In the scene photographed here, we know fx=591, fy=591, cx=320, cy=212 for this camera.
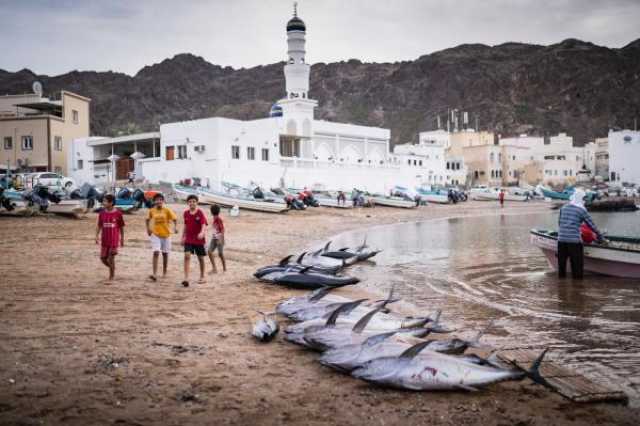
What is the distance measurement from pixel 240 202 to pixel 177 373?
103 feet

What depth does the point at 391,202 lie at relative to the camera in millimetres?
51750

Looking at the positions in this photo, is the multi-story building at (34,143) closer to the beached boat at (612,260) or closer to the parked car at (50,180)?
the parked car at (50,180)

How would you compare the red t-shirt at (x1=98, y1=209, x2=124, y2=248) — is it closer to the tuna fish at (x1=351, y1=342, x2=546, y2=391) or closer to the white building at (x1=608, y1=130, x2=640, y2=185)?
the tuna fish at (x1=351, y1=342, x2=546, y2=391)

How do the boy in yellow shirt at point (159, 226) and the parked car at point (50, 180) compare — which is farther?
the parked car at point (50, 180)

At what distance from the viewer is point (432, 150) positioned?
81375 mm

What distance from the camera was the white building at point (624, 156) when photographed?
92.4 metres

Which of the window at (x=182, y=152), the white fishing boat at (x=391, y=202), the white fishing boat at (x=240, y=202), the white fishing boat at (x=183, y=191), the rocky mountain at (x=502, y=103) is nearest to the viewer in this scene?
the white fishing boat at (x=240, y=202)

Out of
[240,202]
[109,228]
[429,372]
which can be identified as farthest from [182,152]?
[429,372]

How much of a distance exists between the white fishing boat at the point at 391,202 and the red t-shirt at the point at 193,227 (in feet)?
130

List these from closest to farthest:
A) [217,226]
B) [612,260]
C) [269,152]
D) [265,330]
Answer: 1. [265,330]
2. [217,226]
3. [612,260]
4. [269,152]

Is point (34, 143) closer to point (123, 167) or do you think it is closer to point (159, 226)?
point (123, 167)

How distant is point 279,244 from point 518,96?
172865 millimetres

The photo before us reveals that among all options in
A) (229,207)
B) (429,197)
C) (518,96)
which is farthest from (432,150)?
(518,96)

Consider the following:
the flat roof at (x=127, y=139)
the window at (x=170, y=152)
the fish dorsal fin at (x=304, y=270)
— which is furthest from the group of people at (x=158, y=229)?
the flat roof at (x=127, y=139)
